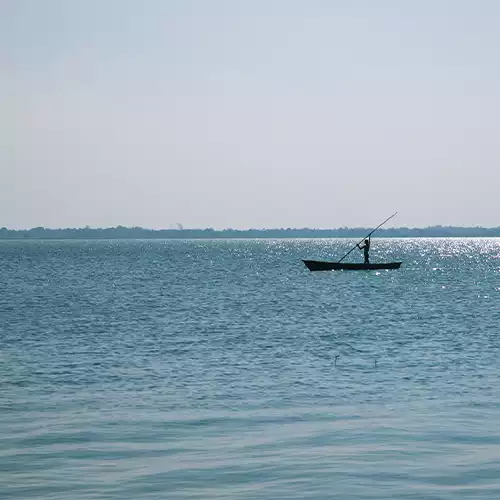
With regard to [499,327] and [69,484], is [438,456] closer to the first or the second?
[69,484]

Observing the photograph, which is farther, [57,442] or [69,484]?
[57,442]

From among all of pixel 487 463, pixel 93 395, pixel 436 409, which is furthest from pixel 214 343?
pixel 487 463

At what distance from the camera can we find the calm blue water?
13719mm

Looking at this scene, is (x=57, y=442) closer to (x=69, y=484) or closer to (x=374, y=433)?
(x=69, y=484)

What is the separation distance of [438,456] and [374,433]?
2.03 meters

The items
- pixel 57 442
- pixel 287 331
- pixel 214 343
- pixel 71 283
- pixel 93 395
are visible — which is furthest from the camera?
pixel 71 283

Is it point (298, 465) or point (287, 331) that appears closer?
point (298, 465)

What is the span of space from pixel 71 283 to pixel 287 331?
157ft

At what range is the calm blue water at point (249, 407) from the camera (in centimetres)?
1372

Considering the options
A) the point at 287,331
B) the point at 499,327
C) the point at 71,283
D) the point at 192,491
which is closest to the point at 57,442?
the point at 192,491

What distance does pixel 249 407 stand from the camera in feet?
65.4

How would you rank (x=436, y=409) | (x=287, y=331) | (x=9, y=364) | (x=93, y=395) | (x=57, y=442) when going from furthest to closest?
1. (x=287, y=331)
2. (x=9, y=364)
3. (x=93, y=395)
4. (x=436, y=409)
5. (x=57, y=442)

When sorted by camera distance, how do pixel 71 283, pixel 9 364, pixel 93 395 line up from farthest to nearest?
pixel 71 283 → pixel 9 364 → pixel 93 395

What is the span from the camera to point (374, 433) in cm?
1692
